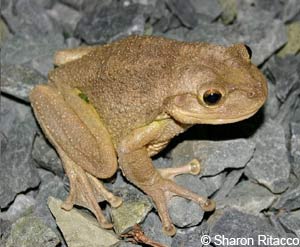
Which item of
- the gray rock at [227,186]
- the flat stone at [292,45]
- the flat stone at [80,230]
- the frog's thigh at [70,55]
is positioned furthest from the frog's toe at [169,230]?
the flat stone at [292,45]

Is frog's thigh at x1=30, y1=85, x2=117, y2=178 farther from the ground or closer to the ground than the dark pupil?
closer to the ground

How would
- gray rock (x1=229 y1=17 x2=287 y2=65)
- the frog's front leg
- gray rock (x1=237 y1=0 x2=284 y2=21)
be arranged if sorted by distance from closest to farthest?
the frog's front leg
gray rock (x1=229 y1=17 x2=287 y2=65)
gray rock (x1=237 y1=0 x2=284 y2=21)

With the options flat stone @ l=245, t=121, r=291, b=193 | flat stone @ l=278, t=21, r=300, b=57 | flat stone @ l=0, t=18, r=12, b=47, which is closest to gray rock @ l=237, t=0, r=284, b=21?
flat stone @ l=278, t=21, r=300, b=57

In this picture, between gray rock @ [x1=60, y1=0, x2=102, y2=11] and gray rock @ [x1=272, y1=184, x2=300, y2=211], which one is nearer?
gray rock @ [x1=272, y1=184, x2=300, y2=211]

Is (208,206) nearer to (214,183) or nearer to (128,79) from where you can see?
(214,183)

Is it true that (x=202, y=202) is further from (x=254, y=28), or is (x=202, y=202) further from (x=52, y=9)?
(x=52, y=9)

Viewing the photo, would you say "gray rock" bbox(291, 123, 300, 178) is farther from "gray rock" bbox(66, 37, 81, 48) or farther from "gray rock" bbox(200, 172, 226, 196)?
"gray rock" bbox(66, 37, 81, 48)
